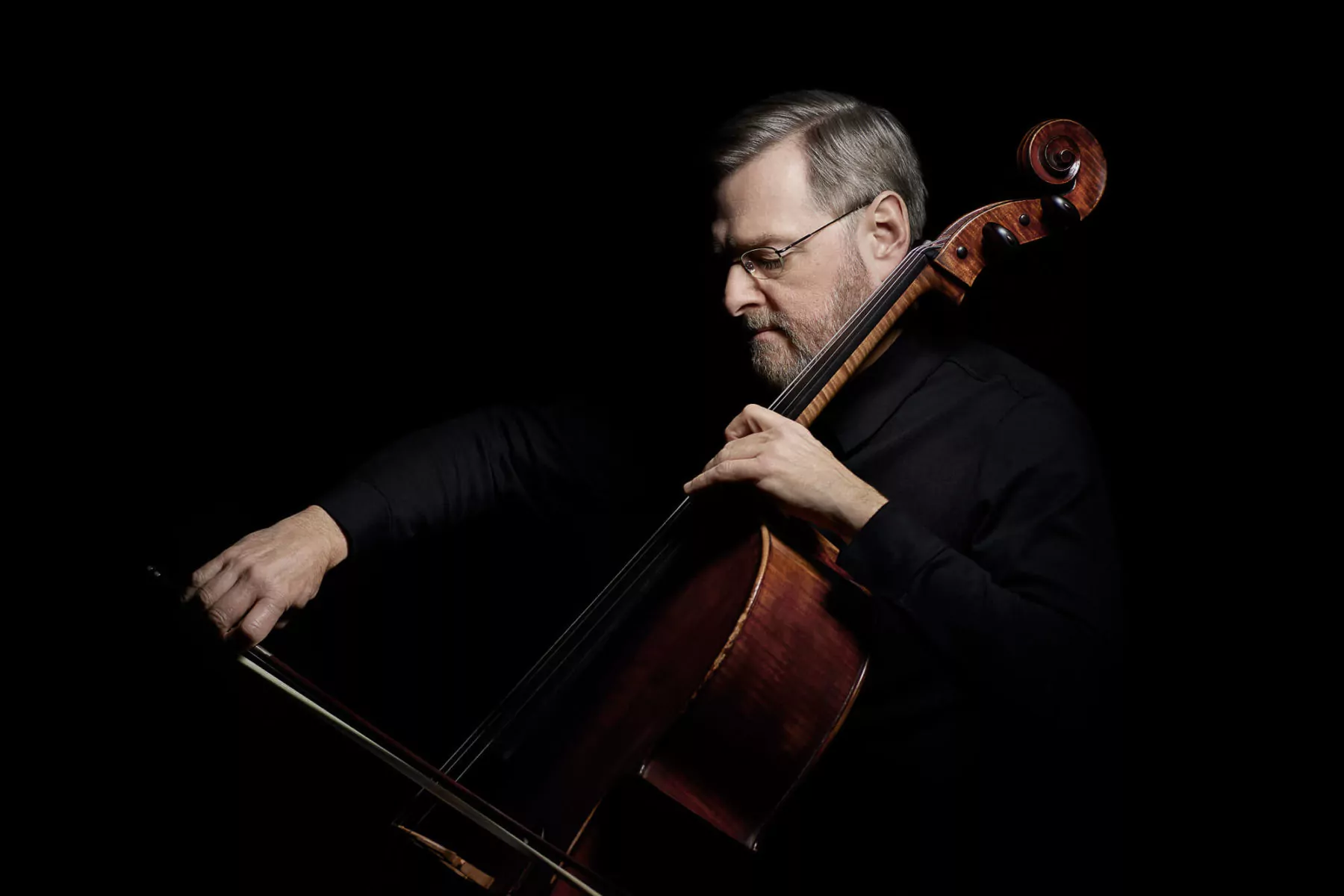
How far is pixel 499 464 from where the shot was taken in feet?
7.51

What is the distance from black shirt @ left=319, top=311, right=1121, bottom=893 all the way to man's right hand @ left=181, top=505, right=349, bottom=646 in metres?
0.88

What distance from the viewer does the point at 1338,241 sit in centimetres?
200

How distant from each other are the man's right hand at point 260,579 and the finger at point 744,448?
0.74 meters

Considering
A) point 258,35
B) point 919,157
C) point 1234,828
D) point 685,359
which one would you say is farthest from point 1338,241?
point 258,35

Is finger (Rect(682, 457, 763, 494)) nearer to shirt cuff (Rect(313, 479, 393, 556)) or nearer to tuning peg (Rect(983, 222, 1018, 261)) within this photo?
tuning peg (Rect(983, 222, 1018, 261))

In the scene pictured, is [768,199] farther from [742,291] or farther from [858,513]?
[858,513]

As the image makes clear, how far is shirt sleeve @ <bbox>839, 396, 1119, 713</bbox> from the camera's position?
4.93 feet

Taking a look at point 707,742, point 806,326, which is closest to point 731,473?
point 707,742

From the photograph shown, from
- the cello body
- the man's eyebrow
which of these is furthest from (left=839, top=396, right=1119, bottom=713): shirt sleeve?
the man's eyebrow

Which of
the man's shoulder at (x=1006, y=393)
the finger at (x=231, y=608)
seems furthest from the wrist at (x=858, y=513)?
the finger at (x=231, y=608)

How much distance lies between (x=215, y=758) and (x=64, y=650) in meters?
0.39

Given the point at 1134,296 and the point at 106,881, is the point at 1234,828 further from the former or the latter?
the point at 106,881

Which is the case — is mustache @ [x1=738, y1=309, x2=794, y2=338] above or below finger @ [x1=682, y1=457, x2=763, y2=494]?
above

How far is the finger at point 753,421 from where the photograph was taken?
1.57 meters
